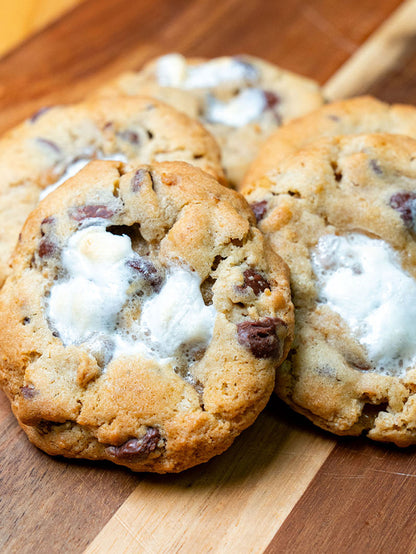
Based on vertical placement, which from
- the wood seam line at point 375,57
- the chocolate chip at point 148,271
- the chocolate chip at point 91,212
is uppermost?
the chocolate chip at point 91,212

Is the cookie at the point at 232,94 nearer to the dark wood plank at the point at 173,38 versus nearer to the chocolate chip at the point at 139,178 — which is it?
the dark wood plank at the point at 173,38

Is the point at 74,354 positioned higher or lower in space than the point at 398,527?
higher

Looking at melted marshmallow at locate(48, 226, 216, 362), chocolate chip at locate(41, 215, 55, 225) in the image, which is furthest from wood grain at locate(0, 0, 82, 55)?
melted marshmallow at locate(48, 226, 216, 362)

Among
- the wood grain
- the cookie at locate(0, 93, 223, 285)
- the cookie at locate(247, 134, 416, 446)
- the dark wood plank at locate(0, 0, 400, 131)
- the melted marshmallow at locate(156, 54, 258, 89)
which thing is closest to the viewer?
the cookie at locate(247, 134, 416, 446)

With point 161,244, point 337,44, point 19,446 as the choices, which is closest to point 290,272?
point 161,244

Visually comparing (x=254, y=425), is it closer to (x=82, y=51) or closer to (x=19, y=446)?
(x=19, y=446)

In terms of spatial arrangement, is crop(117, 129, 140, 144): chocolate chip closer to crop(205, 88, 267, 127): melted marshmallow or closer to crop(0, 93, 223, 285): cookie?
crop(0, 93, 223, 285): cookie

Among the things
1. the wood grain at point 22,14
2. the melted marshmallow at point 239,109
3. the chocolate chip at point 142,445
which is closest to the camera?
the chocolate chip at point 142,445

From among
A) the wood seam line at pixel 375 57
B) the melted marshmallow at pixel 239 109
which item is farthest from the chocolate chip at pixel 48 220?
the wood seam line at pixel 375 57
